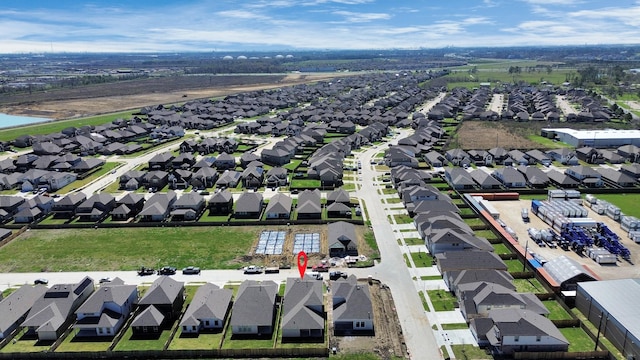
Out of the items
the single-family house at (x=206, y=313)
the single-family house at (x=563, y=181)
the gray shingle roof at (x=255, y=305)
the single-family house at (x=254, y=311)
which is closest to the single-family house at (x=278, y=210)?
the gray shingle roof at (x=255, y=305)

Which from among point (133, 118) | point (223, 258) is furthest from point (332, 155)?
point (133, 118)

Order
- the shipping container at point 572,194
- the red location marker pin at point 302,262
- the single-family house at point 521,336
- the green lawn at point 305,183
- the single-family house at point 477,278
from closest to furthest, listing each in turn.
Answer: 1. the single-family house at point 521,336
2. the single-family house at point 477,278
3. the red location marker pin at point 302,262
4. the shipping container at point 572,194
5. the green lawn at point 305,183

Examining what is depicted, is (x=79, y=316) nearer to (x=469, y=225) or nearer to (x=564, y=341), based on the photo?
(x=564, y=341)

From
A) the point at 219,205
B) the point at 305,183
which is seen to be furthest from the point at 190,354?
the point at 305,183

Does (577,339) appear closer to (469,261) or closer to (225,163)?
(469,261)

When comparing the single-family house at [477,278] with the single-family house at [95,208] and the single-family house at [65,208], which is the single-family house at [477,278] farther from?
the single-family house at [65,208]

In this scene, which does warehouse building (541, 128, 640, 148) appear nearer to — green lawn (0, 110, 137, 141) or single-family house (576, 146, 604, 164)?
single-family house (576, 146, 604, 164)
